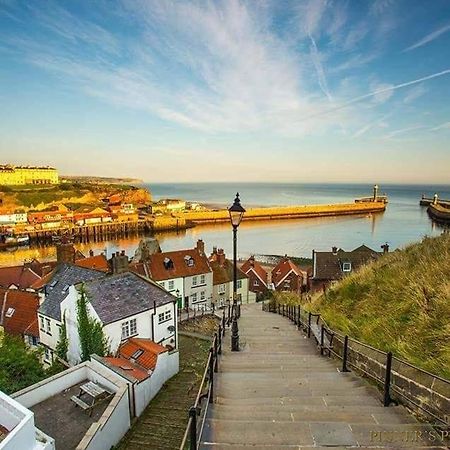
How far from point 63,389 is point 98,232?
265 feet

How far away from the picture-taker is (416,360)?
5.57m

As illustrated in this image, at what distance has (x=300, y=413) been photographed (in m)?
4.97

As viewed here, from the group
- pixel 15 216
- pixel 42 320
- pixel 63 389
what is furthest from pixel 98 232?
pixel 63 389

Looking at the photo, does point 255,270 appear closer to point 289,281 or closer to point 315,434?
point 289,281

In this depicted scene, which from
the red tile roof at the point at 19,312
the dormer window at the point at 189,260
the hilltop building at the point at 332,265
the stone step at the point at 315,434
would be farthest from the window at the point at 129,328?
the hilltop building at the point at 332,265

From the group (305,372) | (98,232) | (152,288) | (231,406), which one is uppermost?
(231,406)

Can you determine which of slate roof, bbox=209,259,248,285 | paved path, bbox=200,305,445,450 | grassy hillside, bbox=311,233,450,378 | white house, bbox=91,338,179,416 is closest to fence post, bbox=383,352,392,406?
paved path, bbox=200,305,445,450

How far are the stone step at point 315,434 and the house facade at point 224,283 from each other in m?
31.5

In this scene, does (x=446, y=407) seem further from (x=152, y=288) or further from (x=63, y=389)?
(x=152, y=288)

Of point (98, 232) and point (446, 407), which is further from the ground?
point (446, 407)

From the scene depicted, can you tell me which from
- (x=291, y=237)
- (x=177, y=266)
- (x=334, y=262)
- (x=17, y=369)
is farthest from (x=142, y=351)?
(x=291, y=237)

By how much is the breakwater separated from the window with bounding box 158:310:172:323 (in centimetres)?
8420

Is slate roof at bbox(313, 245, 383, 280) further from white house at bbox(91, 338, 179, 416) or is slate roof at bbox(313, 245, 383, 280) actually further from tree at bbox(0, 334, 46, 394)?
tree at bbox(0, 334, 46, 394)

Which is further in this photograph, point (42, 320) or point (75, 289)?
point (42, 320)
